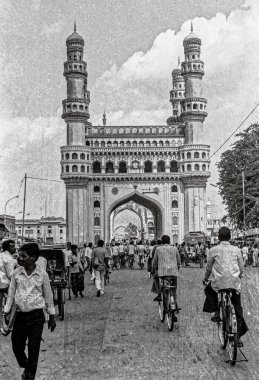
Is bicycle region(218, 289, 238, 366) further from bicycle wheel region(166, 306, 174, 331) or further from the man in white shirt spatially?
the man in white shirt

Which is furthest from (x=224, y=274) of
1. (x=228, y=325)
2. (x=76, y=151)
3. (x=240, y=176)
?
(x=76, y=151)

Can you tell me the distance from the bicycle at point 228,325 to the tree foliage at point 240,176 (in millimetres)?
27466

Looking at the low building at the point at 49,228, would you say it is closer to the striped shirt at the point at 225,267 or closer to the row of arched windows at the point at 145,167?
the row of arched windows at the point at 145,167

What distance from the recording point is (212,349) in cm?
686

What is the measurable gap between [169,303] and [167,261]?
846 mm

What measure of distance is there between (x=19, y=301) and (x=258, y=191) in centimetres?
3011

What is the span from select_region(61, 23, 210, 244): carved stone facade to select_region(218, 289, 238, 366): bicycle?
50.0 metres

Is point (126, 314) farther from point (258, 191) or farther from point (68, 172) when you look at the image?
point (68, 172)

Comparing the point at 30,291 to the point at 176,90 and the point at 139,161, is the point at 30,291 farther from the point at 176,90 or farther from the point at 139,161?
the point at 176,90

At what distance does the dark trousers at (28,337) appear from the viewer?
5.23 meters

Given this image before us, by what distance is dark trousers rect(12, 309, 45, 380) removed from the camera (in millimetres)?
5230

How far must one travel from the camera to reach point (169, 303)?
8.44 meters

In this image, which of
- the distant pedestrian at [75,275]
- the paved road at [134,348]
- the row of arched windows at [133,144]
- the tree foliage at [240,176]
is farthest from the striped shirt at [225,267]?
the row of arched windows at [133,144]

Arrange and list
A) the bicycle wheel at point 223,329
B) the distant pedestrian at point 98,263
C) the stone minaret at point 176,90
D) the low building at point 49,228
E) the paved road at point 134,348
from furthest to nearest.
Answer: the low building at point 49,228, the stone minaret at point 176,90, the distant pedestrian at point 98,263, the bicycle wheel at point 223,329, the paved road at point 134,348
